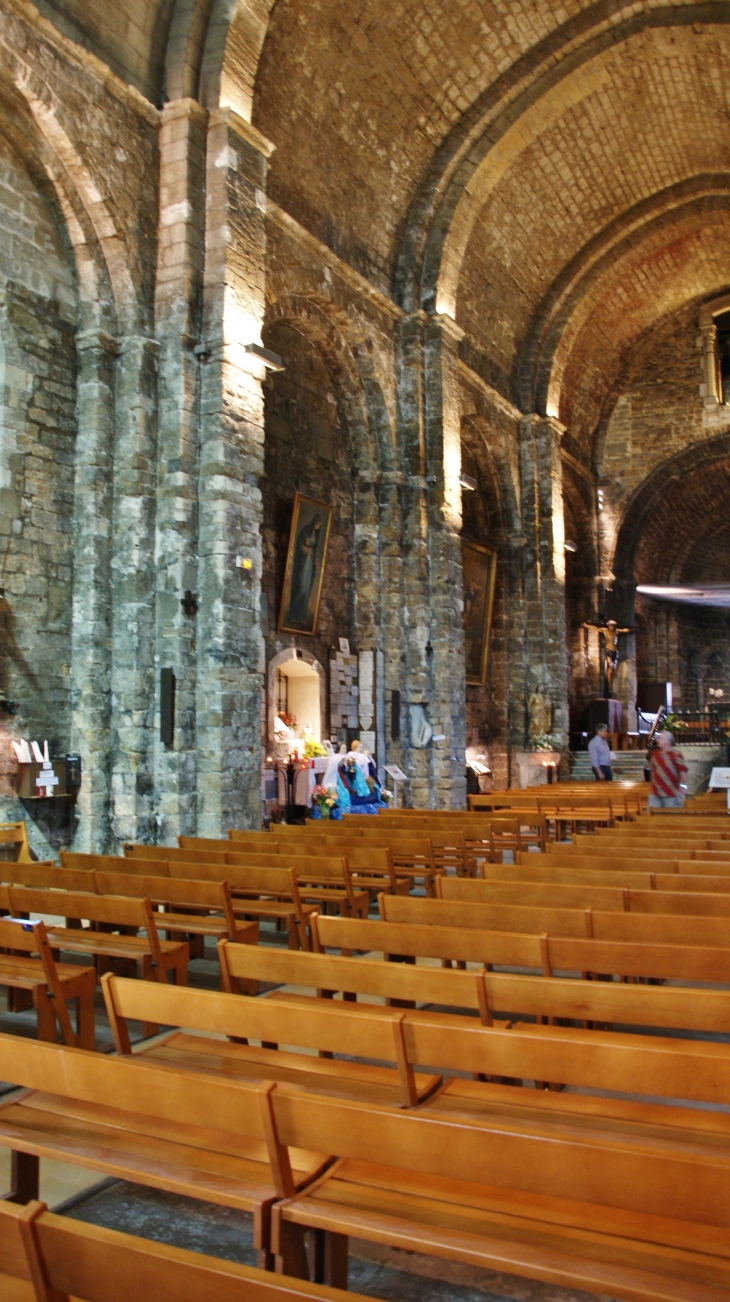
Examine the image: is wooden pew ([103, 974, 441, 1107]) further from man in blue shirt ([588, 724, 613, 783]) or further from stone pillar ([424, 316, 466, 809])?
man in blue shirt ([588, 724, 613, 783])

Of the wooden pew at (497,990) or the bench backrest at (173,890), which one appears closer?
the wooden pew at (497,990)

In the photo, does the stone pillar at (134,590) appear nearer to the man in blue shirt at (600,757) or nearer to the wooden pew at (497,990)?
the wooden pew at (497,990)

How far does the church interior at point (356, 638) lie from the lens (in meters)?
2.05

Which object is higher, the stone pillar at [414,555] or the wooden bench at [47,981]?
the stone pillar at [414,555]

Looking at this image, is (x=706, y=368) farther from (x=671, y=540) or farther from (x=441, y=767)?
(x=441, y=767)

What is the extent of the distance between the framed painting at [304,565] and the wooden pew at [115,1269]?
1252 cm

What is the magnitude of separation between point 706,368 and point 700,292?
7.42 ft

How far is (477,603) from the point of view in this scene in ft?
65.8

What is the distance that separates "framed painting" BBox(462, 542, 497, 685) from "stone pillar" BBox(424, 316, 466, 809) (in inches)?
113

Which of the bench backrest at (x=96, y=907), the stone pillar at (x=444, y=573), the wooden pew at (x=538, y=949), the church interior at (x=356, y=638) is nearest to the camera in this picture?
the church interior at (x=356, y=638)

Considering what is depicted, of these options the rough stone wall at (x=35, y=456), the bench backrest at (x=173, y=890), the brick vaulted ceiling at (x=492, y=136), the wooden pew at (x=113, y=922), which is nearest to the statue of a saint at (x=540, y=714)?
the brick vaulted ceiling at (x=492, y=136)

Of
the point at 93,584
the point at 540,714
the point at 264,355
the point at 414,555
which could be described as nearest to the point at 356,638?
the point at 414,555

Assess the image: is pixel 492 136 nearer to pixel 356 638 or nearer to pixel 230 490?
pixel 356 638

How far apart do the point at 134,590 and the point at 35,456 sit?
178 cm
